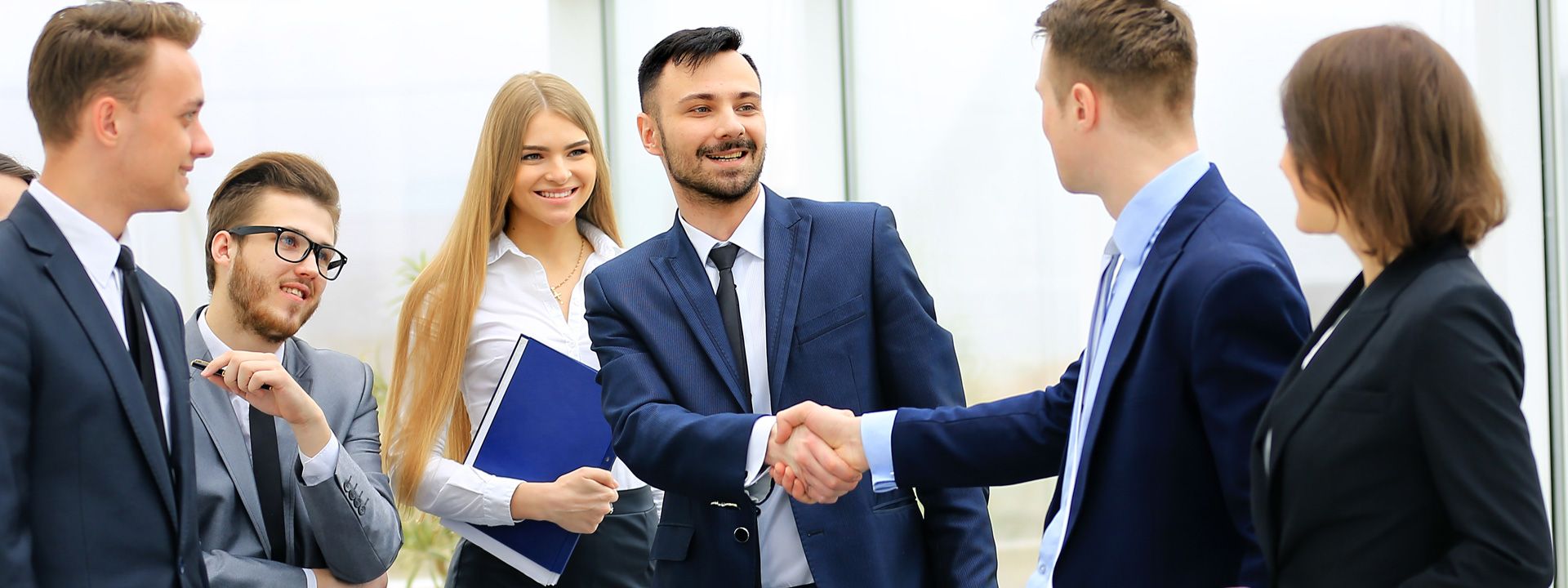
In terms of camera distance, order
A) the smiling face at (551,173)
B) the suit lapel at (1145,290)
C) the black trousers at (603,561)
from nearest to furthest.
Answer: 1. the suit lapel at (1145,290)
2. the black trousers at (603,561)
3. the smiling face at (551,173)

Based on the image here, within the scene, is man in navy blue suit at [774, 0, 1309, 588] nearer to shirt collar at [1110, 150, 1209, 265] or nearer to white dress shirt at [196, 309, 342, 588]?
shirt collar at [1110, 150, 1209, 265]

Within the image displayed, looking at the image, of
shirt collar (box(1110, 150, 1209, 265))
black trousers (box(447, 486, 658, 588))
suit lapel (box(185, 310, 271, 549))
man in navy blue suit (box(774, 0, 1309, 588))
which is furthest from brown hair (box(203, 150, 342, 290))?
shirt collar (box(1110, 150, 1209, 265))

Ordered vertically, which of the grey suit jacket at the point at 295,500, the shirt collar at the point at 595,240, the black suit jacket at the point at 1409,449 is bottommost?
the grey suit jacket at the point at 295,500

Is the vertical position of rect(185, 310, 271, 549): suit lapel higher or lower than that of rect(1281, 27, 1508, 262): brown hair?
lower

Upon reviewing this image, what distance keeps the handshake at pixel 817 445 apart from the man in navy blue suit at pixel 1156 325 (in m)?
0.39

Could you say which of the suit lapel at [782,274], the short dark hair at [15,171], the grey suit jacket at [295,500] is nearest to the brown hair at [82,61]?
the grey suit jacket at [295,500]

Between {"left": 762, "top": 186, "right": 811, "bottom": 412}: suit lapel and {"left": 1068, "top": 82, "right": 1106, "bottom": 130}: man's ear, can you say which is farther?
{"left": 762, "top": 186, "right": 811, "bottom": 412}: suit lapel

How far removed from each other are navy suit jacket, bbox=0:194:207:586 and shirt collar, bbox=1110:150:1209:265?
129 cm

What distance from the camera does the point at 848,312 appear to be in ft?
7.34

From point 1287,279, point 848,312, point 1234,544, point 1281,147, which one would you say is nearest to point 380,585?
point 848,312

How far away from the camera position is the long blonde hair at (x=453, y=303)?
9.05 ft

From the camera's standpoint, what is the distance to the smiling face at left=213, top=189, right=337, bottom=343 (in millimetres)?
2395

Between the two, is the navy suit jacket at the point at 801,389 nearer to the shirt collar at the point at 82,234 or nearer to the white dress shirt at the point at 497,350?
the white dress shirt at the point at 497,350

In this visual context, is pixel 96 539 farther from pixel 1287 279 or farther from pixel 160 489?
pixel 1287 279
